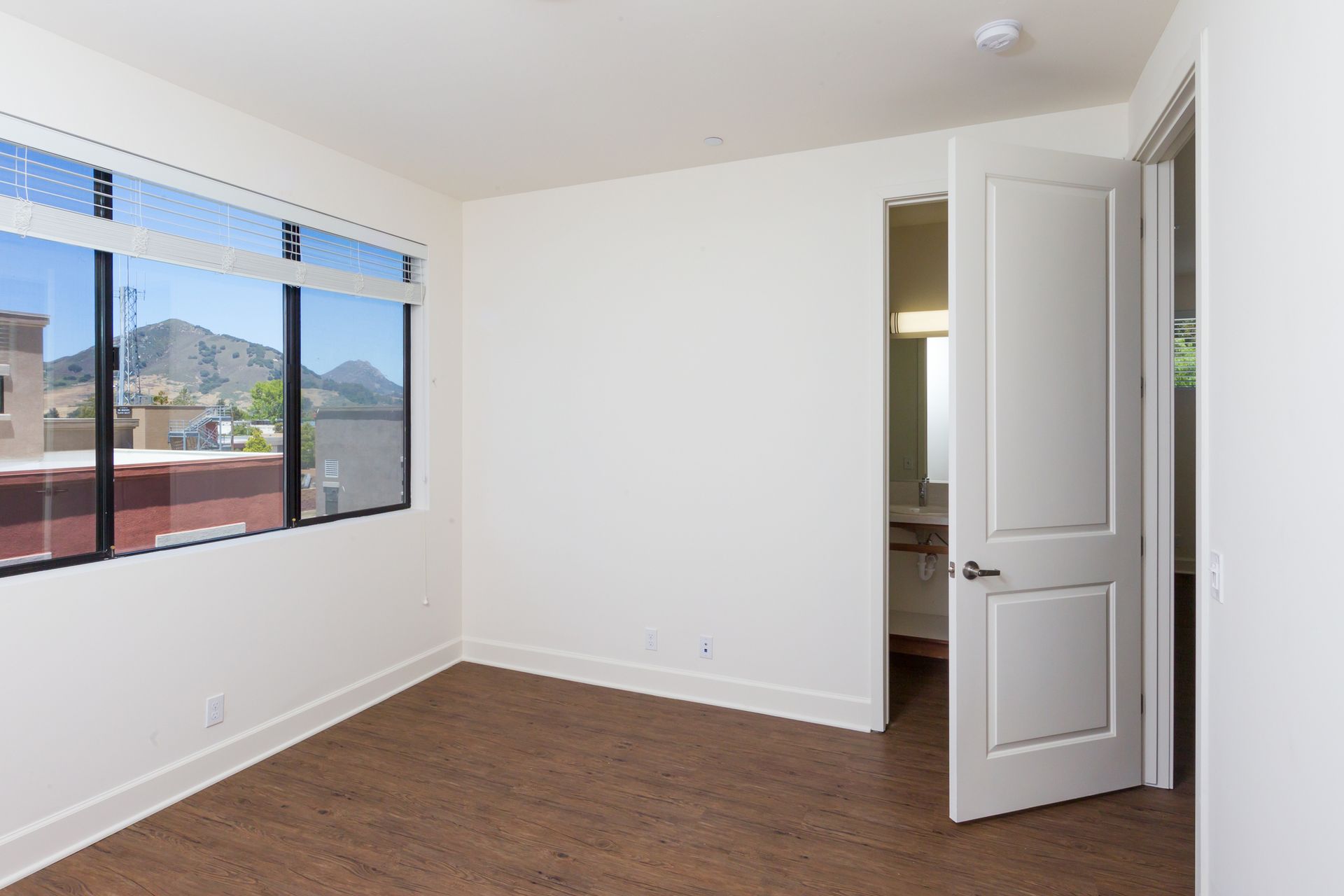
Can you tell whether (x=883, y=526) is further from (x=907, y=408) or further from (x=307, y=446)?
(x=307, y=446)

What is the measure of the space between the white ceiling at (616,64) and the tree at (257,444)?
1347 millimetres

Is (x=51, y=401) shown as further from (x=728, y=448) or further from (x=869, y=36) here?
(x=869, y=36)

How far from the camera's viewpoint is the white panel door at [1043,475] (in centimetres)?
242

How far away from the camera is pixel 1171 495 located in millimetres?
2572

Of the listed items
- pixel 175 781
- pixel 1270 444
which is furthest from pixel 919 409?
pixel 175 781

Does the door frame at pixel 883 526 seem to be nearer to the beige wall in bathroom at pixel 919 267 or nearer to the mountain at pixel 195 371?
the beige wall in bathroom at pixel 919 267

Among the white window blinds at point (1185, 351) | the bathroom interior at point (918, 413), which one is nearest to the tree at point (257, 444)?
the bathroom interior at point (918, 413)

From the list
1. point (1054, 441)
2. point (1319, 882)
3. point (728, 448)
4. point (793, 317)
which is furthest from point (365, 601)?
point (1319, 882)

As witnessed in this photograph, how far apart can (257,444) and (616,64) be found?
221 centimetres

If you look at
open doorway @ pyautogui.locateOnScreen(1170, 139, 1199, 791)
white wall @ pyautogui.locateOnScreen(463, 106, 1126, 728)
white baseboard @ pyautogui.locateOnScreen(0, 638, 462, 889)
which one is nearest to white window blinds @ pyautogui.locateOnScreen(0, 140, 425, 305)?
white wall @ pyautogui.locateOnScreen(463, 106, 1126, 728)

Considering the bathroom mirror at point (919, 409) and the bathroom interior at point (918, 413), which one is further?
the bathroom mirror at point (919, 409)

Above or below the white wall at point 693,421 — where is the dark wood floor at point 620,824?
below

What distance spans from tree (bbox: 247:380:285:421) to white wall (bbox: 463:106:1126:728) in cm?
109

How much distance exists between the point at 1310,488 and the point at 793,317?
2.24 meters
